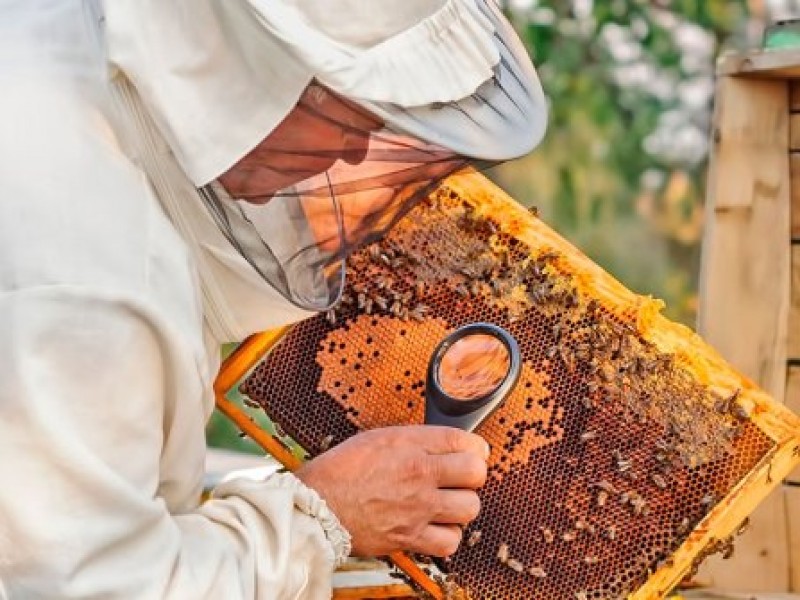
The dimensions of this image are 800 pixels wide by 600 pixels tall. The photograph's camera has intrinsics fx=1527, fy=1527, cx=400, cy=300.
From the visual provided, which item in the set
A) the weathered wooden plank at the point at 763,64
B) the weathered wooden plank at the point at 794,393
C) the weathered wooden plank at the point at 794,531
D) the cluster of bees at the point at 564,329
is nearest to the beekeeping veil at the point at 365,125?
the cluster of bees at the point at 564,329

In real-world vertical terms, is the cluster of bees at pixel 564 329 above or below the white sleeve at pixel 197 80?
below

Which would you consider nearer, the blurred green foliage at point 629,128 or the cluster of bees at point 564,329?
the cluster of bees at point 564,329

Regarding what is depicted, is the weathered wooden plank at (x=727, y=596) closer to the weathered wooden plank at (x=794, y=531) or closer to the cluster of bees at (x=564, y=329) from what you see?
the weathered wooden plank at (x=794, y=531)

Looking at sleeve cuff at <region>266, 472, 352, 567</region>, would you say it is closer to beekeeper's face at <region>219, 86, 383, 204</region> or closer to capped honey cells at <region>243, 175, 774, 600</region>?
capped honey cells at <region>243, 175, 774, 600</region>

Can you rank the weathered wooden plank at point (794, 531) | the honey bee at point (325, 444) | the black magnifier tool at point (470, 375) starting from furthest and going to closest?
the weathered wooden plank at point (794, 531), the honey bee at point (325, 444), the black magnifier tool at point (470, 375)

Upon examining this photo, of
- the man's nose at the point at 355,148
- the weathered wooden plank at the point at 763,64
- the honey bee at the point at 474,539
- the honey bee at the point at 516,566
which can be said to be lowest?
the honey bee at the point at 516,566

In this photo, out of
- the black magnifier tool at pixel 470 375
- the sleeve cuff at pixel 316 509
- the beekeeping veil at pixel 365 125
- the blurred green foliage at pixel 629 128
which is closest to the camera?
the beekeeping veil at pixel 365 125

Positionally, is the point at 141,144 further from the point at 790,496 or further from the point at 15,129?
the point at 790,496

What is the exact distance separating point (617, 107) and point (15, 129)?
14.6 feet

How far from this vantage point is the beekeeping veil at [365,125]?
5.69ft

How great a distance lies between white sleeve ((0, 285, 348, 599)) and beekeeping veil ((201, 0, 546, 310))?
0.70 feet

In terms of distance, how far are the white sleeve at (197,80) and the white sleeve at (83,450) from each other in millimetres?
203

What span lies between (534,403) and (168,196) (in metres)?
0.74

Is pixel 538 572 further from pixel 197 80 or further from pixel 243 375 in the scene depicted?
pixel 197 80
